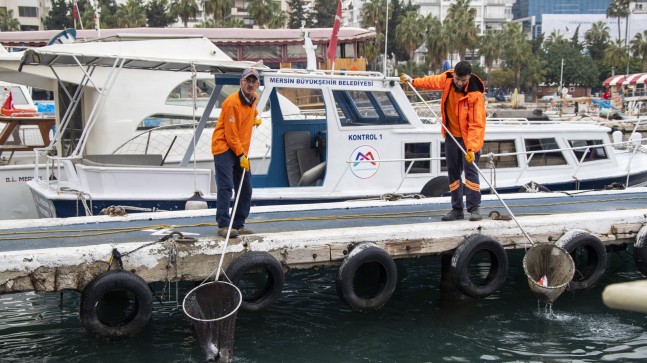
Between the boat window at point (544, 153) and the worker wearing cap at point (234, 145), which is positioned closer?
the worker wearing cap at point (234, 145)

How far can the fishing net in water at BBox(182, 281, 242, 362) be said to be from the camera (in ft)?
23.3

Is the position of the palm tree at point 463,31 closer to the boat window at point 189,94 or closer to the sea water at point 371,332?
the boat window at point 189,94

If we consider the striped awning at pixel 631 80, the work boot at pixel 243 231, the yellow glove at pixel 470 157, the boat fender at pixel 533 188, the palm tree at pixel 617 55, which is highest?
the palm tree at pixel 617 55

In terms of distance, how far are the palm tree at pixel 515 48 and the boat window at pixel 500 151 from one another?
203 feet

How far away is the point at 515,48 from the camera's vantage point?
236ft

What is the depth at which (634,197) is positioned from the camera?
37.0 ft

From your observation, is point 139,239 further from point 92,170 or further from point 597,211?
point 597,211

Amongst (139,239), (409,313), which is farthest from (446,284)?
(139,239)

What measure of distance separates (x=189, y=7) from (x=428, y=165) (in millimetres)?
49414

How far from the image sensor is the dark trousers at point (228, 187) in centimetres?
812

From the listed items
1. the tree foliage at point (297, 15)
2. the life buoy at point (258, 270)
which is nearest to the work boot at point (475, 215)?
the life buoy at point (258, 270)

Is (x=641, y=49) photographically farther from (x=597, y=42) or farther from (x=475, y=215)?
(x=475, y=215)

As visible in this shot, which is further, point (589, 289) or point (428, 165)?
point (428, 165)

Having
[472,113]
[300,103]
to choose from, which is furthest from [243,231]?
[300,103]
